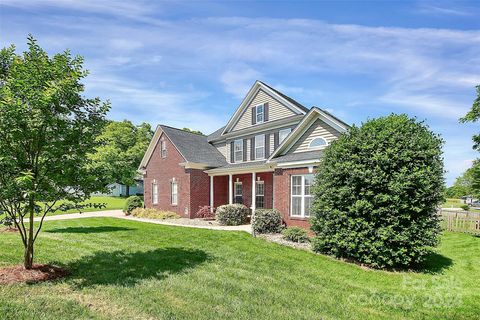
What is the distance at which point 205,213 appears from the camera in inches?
748

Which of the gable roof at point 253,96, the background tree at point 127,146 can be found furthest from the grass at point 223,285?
the background tree at point 127,146

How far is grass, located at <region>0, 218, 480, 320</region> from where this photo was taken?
179 inches

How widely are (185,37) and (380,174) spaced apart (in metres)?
8.41

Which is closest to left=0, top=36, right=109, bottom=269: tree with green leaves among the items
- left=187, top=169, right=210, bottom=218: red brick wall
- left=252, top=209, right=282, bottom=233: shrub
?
left=252, top=209, right=282, bottom=233: shrub

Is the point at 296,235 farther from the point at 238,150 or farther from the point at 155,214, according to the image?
the point at 155,214

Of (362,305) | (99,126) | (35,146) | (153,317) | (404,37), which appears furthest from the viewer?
(404,37)

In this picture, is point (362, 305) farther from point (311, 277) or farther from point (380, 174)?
point (380, 174)

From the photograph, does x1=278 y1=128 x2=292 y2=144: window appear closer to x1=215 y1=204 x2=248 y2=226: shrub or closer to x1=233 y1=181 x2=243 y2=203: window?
x1=233 y1=181 x2=243 y2=203: window

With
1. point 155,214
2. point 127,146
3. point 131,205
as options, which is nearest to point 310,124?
point 155,214

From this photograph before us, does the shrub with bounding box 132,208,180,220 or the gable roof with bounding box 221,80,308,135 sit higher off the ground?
the gable roof with bounding box 221,80,308,135

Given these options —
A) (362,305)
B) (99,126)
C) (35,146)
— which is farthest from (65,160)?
(362,305)

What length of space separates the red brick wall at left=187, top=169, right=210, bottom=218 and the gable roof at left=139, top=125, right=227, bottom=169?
0.87 meters

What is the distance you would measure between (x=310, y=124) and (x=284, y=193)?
367cm

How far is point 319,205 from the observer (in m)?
9.36
